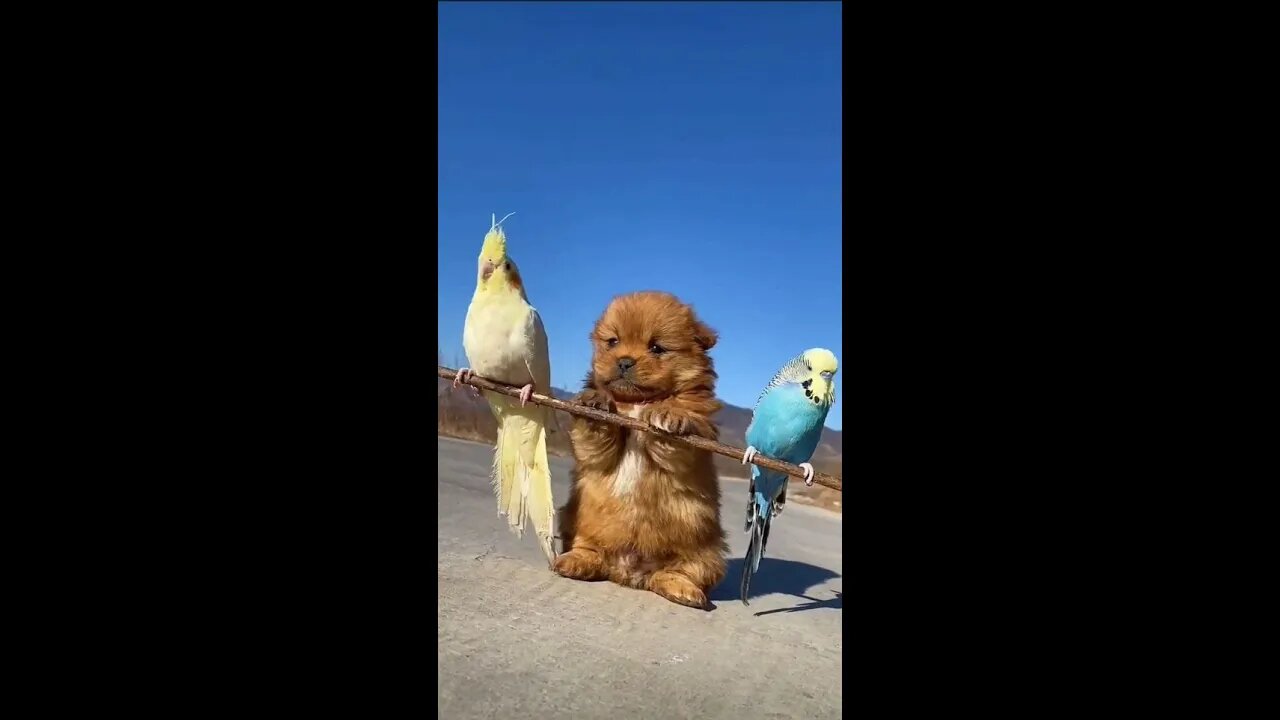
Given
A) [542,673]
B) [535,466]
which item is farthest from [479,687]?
[535,466]

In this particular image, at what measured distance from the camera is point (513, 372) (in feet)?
6.82

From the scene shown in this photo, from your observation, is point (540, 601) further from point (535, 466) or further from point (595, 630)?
point (535, 466)

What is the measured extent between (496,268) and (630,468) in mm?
742

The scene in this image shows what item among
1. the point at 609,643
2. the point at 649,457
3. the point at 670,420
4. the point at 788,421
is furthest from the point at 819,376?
the point at 609,643

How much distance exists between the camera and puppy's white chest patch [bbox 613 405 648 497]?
2.24 metres

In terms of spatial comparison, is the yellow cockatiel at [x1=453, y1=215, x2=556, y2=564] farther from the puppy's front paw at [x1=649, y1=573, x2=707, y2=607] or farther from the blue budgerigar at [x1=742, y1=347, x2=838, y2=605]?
the blue budgerigar at [x1=742, y1=347, x2=838, y2=605]

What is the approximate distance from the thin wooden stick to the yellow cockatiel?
35mm

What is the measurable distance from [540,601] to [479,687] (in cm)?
47

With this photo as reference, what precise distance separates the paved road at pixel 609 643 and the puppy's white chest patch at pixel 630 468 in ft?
0.99

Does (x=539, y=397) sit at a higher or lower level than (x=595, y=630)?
higher

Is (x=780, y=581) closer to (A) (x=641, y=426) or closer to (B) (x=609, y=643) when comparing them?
(A) (x=641, y=426)

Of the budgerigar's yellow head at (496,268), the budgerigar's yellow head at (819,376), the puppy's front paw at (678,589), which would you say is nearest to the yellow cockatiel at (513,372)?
the budgerigar's yellow head at (496,268)

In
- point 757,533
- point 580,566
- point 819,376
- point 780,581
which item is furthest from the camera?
point 780,581
